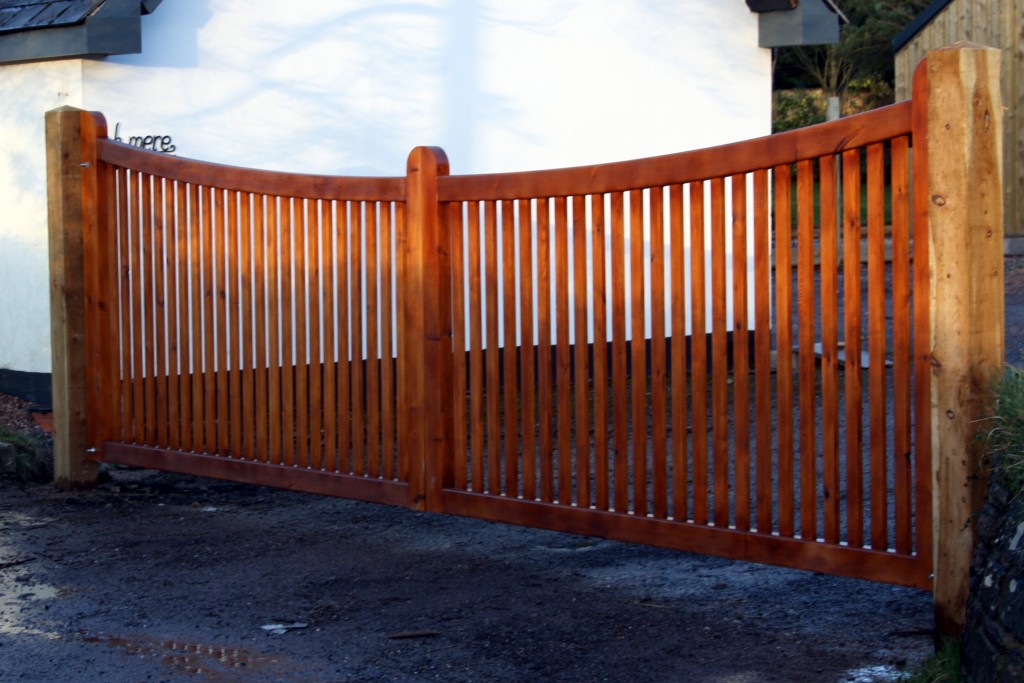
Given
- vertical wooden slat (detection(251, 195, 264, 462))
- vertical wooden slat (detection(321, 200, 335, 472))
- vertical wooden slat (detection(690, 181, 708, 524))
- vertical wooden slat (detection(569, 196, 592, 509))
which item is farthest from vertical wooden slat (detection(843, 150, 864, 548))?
vertical wooden slat (detection(251, 195, 264, 462))

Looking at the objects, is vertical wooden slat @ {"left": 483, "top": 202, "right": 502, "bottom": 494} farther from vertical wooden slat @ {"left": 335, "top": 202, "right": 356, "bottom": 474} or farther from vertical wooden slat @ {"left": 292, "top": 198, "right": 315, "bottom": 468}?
vertical wooden slat @ {"left": 292, "top": 198, "right": 315, "bottom": 468}

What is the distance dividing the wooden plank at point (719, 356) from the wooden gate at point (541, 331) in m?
0.01

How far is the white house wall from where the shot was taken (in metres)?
8.40

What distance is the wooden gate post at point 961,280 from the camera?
3.86 metres

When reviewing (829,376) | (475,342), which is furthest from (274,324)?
(829,376)

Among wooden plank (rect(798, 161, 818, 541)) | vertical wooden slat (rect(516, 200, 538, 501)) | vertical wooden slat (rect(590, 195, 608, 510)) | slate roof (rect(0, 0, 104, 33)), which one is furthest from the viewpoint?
slate roof (rect(0, 0, 104, 33))

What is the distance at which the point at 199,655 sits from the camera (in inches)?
170

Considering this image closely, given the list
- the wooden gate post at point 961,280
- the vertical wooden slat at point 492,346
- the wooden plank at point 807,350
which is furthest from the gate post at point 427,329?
the wooden gate post at point 961,280

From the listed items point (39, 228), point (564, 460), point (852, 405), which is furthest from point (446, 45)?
point (852, 405)

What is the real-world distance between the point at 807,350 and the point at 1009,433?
2.69 feet

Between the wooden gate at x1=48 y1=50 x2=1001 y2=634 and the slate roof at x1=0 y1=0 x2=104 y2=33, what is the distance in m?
1.29

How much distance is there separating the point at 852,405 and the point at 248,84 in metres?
5.74

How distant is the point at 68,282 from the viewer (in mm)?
6801

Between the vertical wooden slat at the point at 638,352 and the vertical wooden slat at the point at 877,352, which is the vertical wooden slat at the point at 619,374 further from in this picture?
the vertical wooden slat at the point at 877,352
